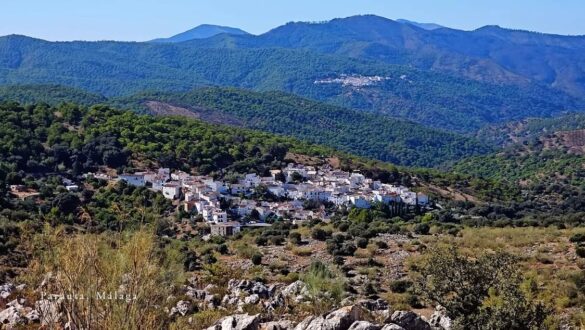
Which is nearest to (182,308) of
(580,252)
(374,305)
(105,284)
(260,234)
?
(374,305)

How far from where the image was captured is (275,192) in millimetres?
41250

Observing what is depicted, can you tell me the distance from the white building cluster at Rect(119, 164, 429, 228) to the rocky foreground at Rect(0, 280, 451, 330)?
1592 cm

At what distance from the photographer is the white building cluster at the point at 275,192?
35.4 meters

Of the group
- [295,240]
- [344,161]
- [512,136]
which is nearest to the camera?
[295,240]

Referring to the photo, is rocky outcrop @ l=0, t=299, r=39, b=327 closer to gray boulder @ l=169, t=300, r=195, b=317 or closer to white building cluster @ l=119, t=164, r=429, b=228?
gray boulder @ l=169, t=300, r=195, b=317

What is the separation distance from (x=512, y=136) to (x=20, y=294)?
156541 mm

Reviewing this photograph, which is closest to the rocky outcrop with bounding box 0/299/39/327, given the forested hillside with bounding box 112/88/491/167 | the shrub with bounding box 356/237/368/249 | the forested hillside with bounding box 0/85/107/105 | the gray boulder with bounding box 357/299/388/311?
the gray boulder with bounding box 357/299/388/311

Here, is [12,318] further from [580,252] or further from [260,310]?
[580,252]

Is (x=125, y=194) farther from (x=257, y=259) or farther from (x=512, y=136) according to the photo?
(x=512, y=136)

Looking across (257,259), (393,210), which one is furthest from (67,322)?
(393,210)

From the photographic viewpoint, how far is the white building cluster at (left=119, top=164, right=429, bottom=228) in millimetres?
35406

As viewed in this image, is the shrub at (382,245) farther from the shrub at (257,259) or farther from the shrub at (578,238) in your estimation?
the shrub at (578,238)

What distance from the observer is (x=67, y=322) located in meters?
9.38

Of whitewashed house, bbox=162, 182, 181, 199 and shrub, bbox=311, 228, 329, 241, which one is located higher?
shrub, bbox=311, 228, 329, 241
